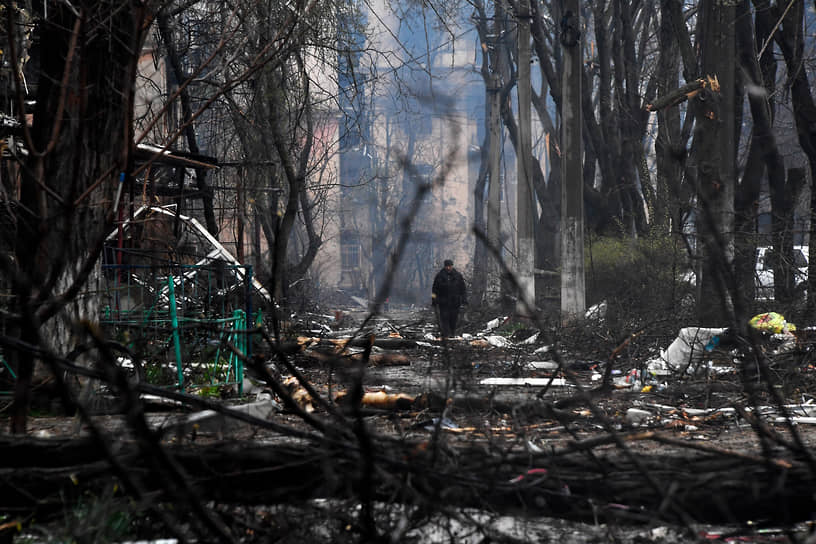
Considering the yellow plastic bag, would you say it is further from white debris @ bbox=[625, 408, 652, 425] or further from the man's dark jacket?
the man's dark jacket

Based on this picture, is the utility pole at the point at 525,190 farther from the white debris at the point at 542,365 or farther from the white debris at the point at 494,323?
the white debris at the point at 542,365

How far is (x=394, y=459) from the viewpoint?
2.60 metres

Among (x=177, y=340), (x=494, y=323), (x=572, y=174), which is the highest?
(x=572, y=174)

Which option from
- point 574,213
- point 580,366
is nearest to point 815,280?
point 580,366

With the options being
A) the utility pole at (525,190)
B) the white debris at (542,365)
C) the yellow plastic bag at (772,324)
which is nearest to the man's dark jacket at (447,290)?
the utility pole at (525,190)

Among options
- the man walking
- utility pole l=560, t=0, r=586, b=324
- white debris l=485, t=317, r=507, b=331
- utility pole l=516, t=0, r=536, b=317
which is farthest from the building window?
utility pole l=560, t=0, r=586, b=324

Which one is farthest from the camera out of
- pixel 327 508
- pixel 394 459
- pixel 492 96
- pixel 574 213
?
pixel 492 96

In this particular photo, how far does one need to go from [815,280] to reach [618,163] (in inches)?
404

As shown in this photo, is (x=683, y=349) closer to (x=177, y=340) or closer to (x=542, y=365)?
(x=542, y=365)

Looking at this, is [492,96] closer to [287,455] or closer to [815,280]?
[815,280]

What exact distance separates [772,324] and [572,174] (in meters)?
7.31

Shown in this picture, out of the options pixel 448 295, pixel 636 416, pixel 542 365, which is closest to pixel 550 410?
pixel 636 416

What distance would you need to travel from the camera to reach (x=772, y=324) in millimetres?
8336

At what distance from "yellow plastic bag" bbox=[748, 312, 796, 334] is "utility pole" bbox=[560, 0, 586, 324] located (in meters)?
6.39
